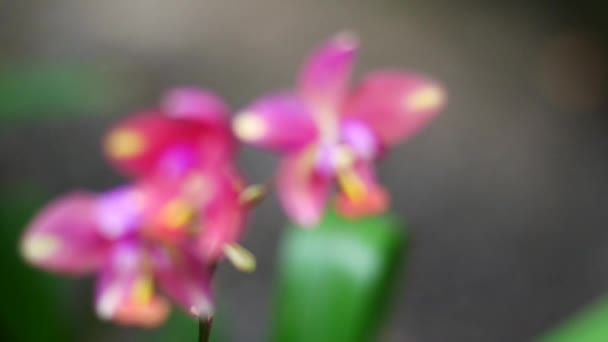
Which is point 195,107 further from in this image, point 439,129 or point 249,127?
point 439,129

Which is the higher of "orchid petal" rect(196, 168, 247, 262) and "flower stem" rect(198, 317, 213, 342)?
"orchid petal" rect(196, 168, 247, 262)

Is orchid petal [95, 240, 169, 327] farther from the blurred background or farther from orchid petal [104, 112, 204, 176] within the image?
the blurred background

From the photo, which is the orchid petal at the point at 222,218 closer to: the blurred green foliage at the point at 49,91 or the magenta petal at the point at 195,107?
the magenta petal at the point at 195,107

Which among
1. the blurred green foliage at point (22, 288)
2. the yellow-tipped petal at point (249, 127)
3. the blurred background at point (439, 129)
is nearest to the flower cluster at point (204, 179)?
the yellow-tipped petal at point (249, 127)

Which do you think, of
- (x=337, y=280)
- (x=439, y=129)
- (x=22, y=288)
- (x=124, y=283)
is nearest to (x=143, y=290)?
(x=124, y=283)

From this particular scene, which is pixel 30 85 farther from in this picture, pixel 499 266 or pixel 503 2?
pixel 503 2

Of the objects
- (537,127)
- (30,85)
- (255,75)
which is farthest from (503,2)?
(30,85)

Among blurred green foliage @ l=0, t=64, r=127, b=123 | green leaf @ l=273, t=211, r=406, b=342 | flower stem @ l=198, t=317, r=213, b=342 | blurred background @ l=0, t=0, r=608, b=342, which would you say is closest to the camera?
flower stem @ l=198, t=317, r=213, b=342

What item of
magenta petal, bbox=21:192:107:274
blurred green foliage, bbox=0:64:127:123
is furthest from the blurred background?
magenta petal, bbox=21:192:107:274
